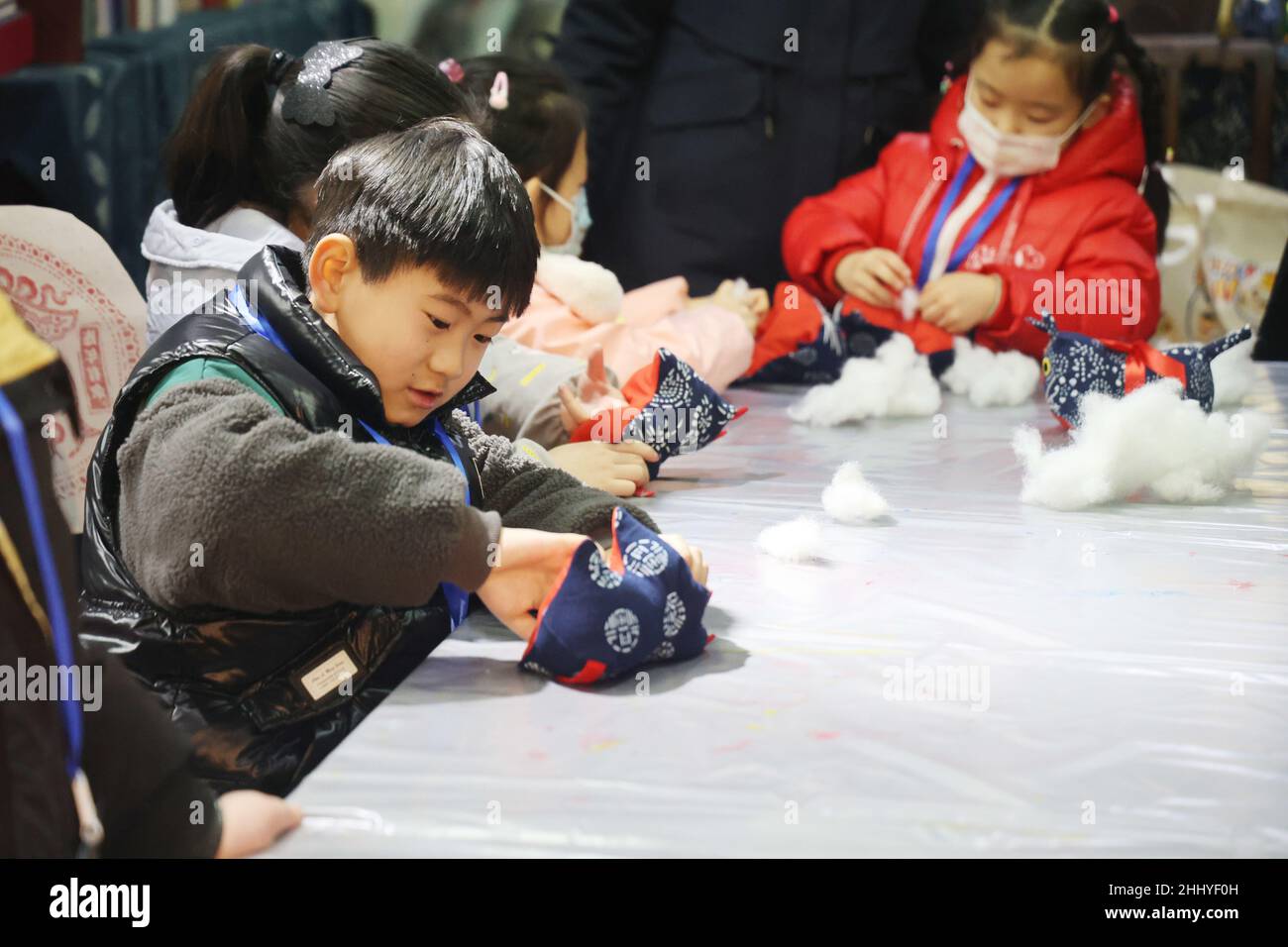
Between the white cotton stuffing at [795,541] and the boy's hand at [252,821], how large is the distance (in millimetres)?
733

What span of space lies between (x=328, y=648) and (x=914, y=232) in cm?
199

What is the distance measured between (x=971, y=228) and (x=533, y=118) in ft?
3.26

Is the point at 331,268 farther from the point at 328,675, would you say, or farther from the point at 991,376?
the point at 991,376

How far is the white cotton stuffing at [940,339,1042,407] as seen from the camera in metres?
2.52

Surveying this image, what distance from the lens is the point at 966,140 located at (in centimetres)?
292

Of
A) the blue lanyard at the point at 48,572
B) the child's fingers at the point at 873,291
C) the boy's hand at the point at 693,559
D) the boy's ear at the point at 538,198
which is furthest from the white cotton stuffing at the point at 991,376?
the blue lanyard at the point at 48,572

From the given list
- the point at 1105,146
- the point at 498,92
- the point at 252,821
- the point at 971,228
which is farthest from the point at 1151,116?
the point at 252,821

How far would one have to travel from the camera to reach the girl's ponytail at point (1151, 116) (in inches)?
116

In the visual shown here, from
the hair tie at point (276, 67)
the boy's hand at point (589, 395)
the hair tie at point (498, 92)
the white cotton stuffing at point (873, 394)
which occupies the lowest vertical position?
the white cotton stuffing at point (873, 394)

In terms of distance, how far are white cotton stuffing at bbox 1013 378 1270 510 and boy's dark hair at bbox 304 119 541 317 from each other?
0.80 metres

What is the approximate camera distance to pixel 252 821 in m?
0.96

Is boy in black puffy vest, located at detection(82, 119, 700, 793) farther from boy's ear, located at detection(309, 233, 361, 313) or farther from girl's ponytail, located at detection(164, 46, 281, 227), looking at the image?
girl's ponytail, located at detection(164, 46, 281, 227)

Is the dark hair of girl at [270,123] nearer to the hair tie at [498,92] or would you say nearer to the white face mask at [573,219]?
the hair tie at [498,92]
